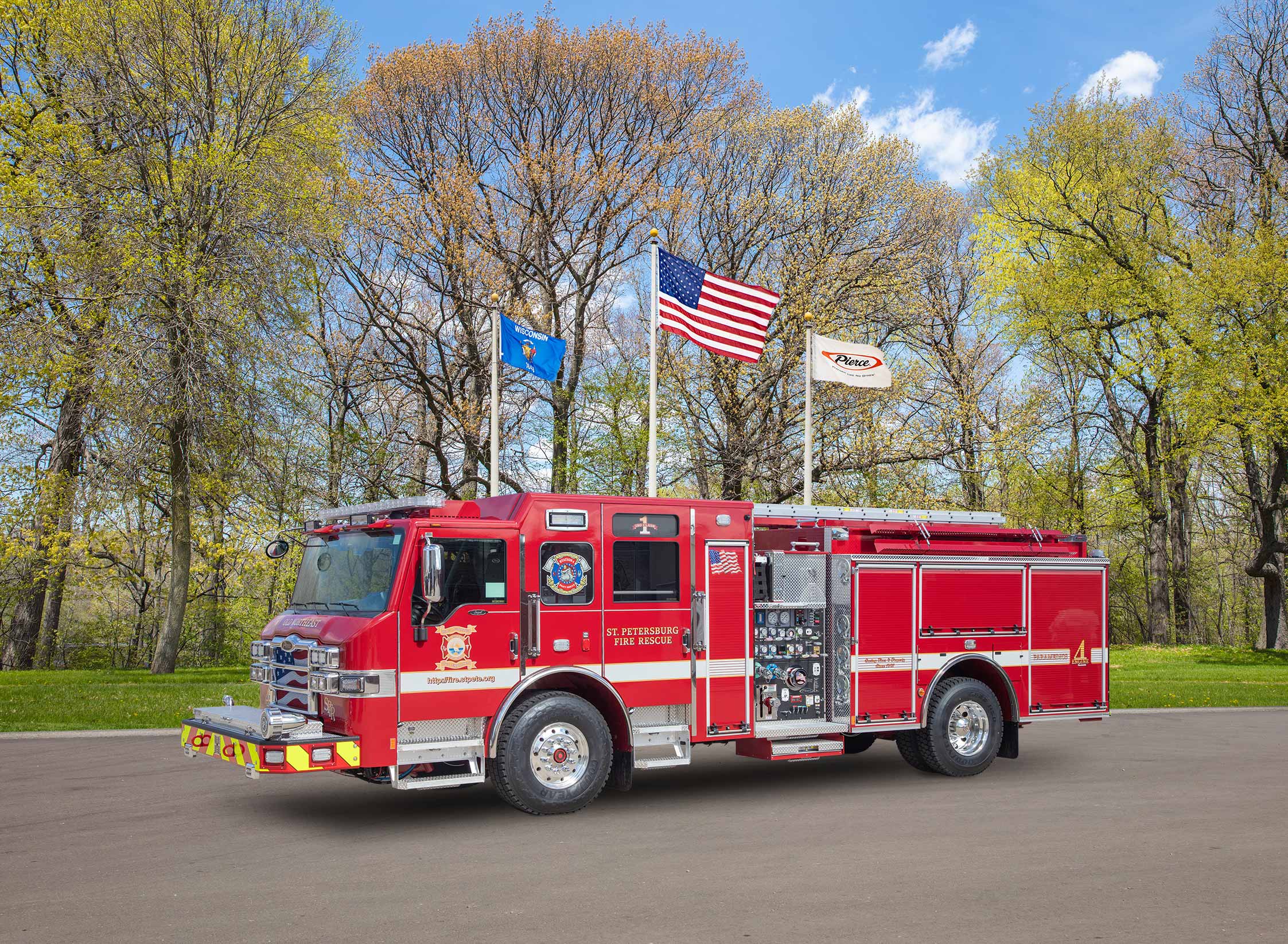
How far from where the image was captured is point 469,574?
30.8ft

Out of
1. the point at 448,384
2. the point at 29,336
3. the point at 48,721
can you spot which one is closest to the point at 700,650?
the point at 48,721

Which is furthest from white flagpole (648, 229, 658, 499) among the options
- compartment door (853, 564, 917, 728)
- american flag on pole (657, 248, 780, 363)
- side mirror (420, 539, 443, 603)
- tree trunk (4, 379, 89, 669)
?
tree trunk (4, 379, 89, 669)

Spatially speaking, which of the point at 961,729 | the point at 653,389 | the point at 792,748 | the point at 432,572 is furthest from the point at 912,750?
the point at 653,389

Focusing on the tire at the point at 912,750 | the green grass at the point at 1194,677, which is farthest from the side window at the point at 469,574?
the green grass at the point at 1194,677

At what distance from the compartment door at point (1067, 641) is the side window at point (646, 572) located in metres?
4.71

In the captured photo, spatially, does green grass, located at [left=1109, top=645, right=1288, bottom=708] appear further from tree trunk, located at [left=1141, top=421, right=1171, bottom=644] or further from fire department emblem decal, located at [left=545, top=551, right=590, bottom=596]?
fire department emblem decal, located at [left=545, top=551, right=590, bottom=596]

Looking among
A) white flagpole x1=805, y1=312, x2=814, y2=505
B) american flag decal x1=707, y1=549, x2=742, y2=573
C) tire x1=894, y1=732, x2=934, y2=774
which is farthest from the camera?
white flagpole x1=805, y1=312, x2=814, y2=505

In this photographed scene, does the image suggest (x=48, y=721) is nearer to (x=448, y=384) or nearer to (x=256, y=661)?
(x=256, y=661)

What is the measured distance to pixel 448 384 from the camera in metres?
31.8

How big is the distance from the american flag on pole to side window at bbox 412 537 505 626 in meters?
8.51

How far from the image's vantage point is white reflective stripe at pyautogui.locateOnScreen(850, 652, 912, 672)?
37.1 feet

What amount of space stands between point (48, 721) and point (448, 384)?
1749 cm

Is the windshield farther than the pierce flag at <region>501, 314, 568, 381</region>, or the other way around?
the pierce flag at <region>501, 314, 568, 381</region>

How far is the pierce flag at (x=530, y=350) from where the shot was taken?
18.5 m
